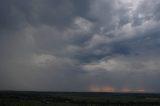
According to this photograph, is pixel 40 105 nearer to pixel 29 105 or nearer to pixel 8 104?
pixel 29 105

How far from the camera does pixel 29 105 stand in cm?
8269

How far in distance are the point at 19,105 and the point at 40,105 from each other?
680 cm

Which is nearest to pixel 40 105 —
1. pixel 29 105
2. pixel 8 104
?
pixel 29 105

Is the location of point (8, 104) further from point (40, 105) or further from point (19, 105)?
point (40, 105)

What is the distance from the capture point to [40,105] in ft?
263

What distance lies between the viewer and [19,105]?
81375mm

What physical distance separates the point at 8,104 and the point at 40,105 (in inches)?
402

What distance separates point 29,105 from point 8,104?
646 cm

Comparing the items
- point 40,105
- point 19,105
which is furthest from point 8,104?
point 40,105

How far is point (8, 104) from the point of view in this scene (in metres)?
81.4

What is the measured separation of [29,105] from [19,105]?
316 cm
